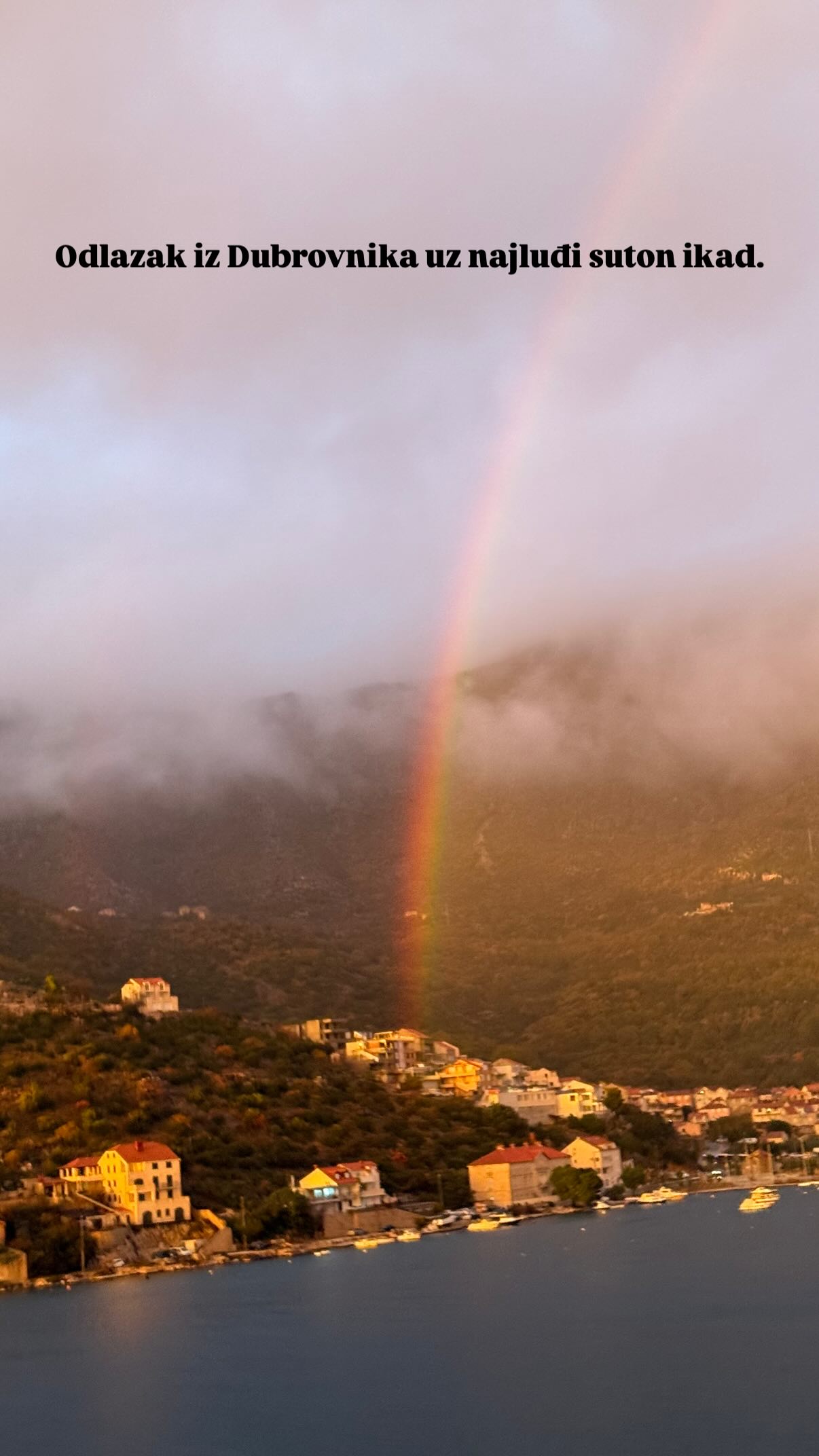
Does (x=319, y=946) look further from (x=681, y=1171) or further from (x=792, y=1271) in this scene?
(x=792, y=1271)

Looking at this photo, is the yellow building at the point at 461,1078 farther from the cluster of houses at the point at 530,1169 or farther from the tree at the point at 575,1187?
the tree at the point at 575,1187

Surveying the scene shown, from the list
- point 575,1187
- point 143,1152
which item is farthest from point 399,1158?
point 143,1152

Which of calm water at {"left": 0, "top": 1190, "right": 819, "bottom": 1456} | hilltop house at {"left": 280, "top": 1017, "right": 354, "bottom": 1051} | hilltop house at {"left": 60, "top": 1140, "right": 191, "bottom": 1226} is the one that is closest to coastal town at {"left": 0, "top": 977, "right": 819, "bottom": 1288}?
hilltop house at {"left": 60, "top": 1140, "right": 191, "bottom": 1226}

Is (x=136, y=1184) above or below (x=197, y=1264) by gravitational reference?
above

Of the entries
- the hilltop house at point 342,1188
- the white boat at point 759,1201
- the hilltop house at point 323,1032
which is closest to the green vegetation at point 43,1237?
the hilltop house at point 342,1188

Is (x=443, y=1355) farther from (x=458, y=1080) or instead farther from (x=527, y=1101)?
(x=458, y=1080)

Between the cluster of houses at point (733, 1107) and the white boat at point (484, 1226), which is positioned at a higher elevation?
the cluster of houses at point (733, 1107)
